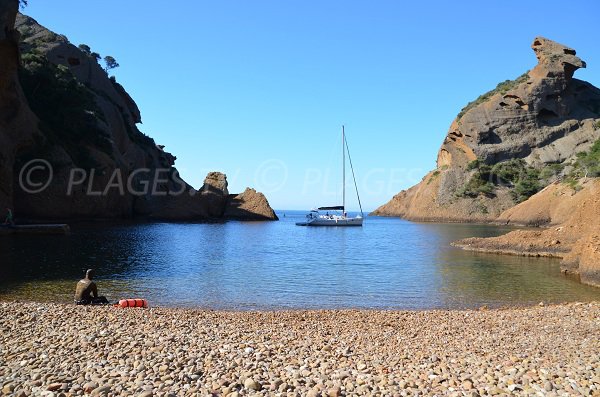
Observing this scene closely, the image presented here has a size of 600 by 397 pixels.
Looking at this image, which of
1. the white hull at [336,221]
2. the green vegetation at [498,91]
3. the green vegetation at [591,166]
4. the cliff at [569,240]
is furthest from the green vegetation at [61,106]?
the green vegetation at [498,91]

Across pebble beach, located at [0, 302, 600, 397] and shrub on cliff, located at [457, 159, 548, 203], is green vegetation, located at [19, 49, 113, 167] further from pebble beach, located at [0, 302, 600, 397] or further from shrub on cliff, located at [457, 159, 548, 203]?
shrub on cliff, located at [457, 159, 548, 203]

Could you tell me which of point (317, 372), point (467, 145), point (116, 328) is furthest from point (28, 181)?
point (467, 145)

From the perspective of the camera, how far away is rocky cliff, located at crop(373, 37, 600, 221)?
94938 millimetres

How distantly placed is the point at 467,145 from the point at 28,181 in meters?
88.3

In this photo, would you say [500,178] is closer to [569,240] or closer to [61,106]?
[569,240]

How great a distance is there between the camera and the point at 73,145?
54.8 metres

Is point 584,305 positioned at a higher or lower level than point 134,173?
lower

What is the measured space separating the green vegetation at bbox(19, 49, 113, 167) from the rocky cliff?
7215cm

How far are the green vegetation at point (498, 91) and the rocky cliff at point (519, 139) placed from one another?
3.84 ft

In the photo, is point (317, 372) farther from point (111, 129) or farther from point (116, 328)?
point (111, 129)

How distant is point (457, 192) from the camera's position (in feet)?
330

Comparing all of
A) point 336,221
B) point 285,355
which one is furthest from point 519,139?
point 285,355
